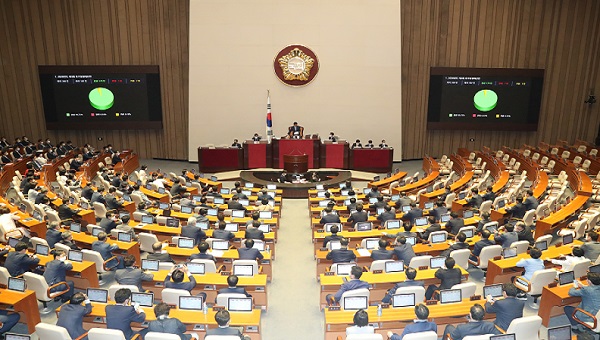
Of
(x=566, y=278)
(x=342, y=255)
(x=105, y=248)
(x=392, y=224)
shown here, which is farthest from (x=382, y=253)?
(x=105, y=248)

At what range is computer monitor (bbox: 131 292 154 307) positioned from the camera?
7.07 m

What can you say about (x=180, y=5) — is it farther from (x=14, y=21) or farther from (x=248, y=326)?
(x=248, y=326)

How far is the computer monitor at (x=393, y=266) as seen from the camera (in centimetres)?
827

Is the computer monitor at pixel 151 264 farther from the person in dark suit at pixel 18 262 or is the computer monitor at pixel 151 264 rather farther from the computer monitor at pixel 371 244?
the computer monitor at pixel 371 244

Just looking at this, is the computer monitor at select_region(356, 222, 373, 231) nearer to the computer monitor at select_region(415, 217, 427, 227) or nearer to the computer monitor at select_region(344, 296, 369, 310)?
the computer monitor at select_region(415, 217, 427, 227)

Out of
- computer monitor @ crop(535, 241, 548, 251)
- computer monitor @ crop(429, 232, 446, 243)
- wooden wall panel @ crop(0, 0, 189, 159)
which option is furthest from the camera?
wooden wall panel @ crop(0, 0, 189, 159)

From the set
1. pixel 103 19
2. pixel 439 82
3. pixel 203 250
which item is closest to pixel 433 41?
pixel 439 82

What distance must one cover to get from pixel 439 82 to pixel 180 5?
13.3m

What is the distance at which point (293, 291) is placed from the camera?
9.34 metres

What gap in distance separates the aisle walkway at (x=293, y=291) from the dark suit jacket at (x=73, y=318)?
2.87m

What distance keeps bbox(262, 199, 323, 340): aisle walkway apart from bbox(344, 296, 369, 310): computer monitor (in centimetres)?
108

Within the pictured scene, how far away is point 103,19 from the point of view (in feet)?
72.2

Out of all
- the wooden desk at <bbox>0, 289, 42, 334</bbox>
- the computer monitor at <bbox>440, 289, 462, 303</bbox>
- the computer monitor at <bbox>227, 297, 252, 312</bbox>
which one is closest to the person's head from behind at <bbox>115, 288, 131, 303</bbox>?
the computer monitor at <bbox>227, 297, 252, 312</bbox>

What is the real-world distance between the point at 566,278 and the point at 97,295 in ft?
25.8
